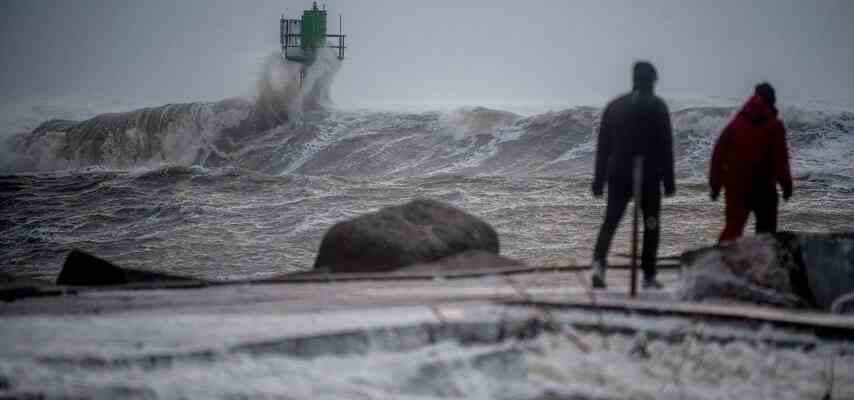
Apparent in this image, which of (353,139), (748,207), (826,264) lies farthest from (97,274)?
(353,139)

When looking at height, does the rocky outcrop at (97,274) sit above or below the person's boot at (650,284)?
below

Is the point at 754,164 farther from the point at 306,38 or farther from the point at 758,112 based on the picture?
the point at 306,38

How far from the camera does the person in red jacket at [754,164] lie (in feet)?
21.0

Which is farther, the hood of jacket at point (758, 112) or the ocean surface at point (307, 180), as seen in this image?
the ocean surface at point (307, 180)

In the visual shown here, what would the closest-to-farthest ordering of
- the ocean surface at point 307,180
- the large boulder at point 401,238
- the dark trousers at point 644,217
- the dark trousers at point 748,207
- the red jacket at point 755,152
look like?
the dark trousers at point 644,217 → the red jacket at point 755,152 → the dark trousers at point 748,207 → the large boulder at point 401,238 → the ocean surface at point 307,180

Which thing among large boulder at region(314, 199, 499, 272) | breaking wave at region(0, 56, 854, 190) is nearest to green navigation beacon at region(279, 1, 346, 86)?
breaking wave at region(0, 56, 854, 190)

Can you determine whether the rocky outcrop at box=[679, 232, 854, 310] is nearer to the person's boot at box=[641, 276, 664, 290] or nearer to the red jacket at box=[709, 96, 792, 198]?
the person's boot at box=[641, 276, 664, 290]

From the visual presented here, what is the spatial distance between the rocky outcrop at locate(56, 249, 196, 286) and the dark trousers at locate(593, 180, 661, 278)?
3.22 m

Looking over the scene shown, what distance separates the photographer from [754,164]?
6.43 m

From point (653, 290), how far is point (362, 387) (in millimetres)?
2621

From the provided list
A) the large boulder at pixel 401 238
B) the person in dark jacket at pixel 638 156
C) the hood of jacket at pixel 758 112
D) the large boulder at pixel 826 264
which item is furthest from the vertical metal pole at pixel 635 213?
the large boulder at pixel 401 238

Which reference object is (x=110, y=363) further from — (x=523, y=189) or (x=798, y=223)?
(x=523, y=189)

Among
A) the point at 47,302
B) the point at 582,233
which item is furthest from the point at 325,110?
the point at 47,302

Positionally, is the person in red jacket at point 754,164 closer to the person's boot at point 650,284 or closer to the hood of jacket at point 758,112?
the hood of jacket at point 758,112
